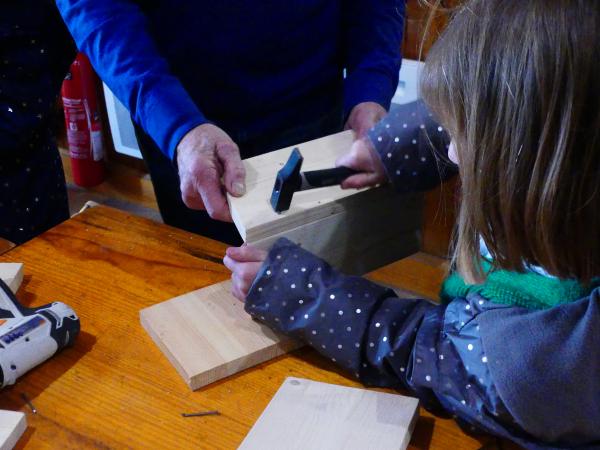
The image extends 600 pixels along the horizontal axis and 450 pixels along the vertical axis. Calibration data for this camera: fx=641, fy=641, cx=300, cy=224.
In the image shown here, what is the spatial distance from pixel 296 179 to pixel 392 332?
209 millimetres

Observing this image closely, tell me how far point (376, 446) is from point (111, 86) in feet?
2.08

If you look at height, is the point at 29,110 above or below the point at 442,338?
above

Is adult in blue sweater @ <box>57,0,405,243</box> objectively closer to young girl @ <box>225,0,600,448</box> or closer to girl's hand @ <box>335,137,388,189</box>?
girl's hand @ <box>335,137,388,189</box>

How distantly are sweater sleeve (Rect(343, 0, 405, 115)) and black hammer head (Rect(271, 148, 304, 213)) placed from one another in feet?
1.07

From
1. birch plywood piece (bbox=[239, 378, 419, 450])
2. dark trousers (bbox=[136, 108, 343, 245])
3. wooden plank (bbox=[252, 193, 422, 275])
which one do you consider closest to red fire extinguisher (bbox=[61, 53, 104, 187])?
dark trousers (bbox=[136, 108, 343, 245])

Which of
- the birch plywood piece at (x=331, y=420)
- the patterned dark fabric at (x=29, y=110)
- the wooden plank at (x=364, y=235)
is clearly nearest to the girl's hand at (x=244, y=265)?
the wooden plank at (x=364, y=235)

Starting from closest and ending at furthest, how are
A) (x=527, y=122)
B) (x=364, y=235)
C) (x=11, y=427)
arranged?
(x=527, y=122), (x=11, y=427), (x=364, y=235)

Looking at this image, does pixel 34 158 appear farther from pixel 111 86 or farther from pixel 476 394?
pixel 476 394

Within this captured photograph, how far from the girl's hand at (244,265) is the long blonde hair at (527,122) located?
0.26 meters

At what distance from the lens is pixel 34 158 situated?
117 centimetres

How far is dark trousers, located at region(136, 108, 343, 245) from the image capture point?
1.08 m

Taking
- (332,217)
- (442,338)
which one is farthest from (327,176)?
(442,338)

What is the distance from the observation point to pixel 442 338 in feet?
2.14

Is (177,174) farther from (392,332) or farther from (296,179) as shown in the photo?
(392,332)
